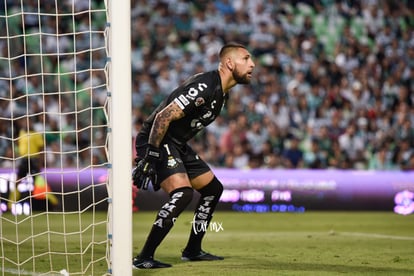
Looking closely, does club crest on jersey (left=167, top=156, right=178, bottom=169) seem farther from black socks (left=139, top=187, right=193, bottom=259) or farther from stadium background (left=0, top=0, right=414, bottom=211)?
stadium background (left=0, top=0, right=414, bottom=211)

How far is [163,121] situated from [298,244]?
351 cm

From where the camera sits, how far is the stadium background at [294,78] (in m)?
16.8

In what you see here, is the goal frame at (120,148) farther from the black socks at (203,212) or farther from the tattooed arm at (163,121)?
the black socks at (203,212)

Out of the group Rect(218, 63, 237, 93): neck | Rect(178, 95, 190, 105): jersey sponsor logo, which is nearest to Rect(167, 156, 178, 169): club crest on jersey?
Rect(178, 95, 190, 105): jersey sponsor logo

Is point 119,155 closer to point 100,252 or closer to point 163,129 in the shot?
point 163,129

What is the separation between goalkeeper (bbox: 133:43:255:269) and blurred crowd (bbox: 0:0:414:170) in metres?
7.63

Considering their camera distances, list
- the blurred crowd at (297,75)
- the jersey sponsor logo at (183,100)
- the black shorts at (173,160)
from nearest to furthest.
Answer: the jersey sponsor logo at (183,100) < the black shorts at (173,160) < the blurred crowd at (297,75)

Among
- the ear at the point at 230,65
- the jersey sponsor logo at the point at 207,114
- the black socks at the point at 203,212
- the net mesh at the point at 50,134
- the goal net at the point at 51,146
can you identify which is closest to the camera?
the jersey sponsor logo at the point at 207,114

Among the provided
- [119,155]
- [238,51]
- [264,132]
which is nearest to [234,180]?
[264,132]

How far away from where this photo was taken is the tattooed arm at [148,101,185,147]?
743cm

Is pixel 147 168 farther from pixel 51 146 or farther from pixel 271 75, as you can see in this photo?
pixel 271 75

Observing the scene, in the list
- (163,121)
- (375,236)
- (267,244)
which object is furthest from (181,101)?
(375,236)

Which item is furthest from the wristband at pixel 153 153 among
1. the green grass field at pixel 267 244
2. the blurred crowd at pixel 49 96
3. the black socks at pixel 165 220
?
the blurred crowd at pixel 49 96

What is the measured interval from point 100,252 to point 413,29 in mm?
12810
